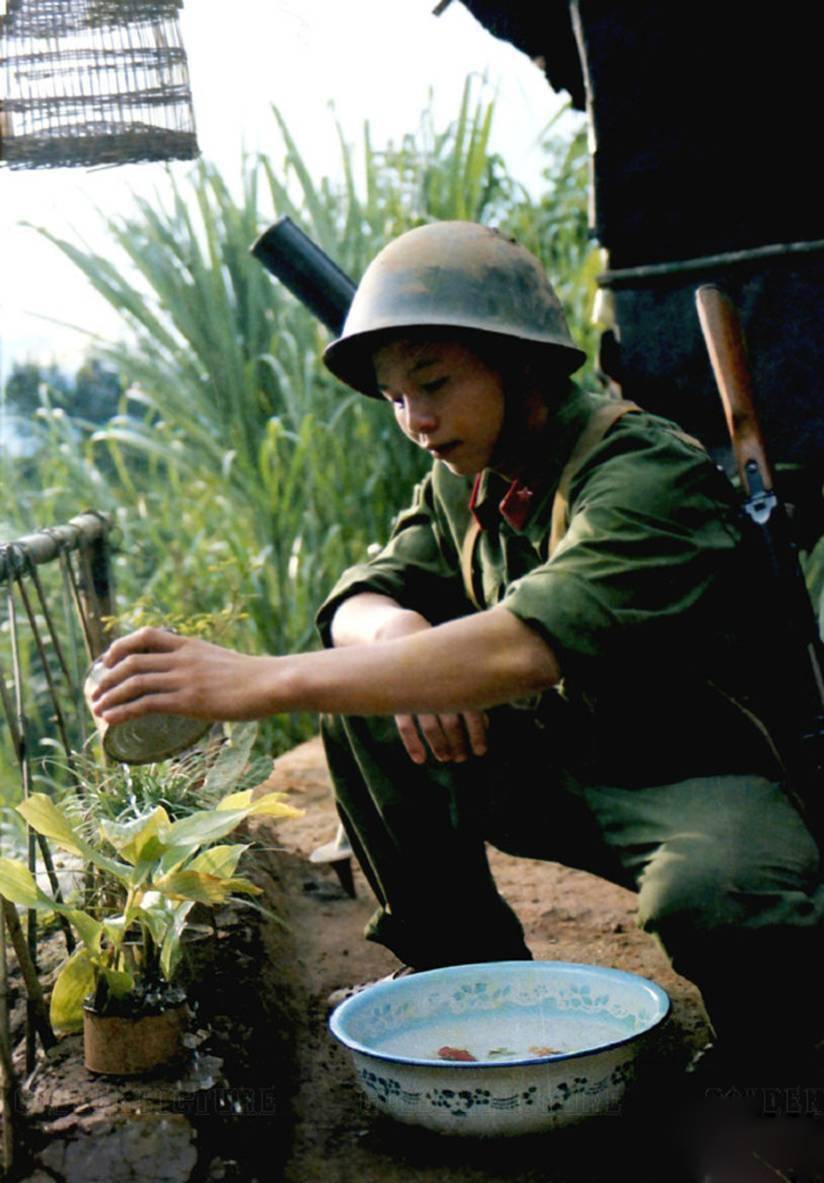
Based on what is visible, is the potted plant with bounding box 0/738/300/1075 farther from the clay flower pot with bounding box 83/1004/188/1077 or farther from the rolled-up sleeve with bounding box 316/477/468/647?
the rolled-up sleeve with bounding box 316/477/468/647

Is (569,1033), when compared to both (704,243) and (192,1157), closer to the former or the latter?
(192,1157)

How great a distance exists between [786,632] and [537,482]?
0.52 meters

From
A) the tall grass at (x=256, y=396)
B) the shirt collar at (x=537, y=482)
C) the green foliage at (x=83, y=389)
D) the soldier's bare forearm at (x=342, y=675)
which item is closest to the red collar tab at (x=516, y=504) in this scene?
the shirt collar at (x=537, y=482)

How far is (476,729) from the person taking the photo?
2.69 metres

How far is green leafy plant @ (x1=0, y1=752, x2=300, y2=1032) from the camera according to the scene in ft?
8.02

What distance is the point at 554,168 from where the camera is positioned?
26.8ft

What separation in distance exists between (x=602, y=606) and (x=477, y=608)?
79 cm

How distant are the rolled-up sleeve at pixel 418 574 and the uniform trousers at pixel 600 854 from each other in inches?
11.0

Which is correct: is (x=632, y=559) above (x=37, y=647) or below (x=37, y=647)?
above

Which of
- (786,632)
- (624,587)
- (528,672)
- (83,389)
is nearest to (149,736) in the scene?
(528,672)

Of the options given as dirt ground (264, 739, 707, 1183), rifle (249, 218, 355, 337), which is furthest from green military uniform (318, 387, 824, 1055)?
rifle (249, 218, 355, 337)

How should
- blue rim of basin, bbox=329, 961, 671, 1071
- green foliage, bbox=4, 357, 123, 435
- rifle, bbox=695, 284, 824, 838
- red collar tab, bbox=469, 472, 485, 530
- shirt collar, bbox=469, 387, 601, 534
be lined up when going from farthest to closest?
green foliage, bbox=4, 357, 123, 435
red collar tab, bbox=469, 472, 485, 530
shirt collar, bbox=469, 387, 601, 534
rifle, bbox=695, 284, 824, 838
blue rim of basin, bbox=329, 961, 671, 1071

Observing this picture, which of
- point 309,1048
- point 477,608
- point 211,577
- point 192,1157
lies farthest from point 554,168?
point 192,1157

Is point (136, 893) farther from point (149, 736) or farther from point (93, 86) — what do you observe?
point (93, 86)
